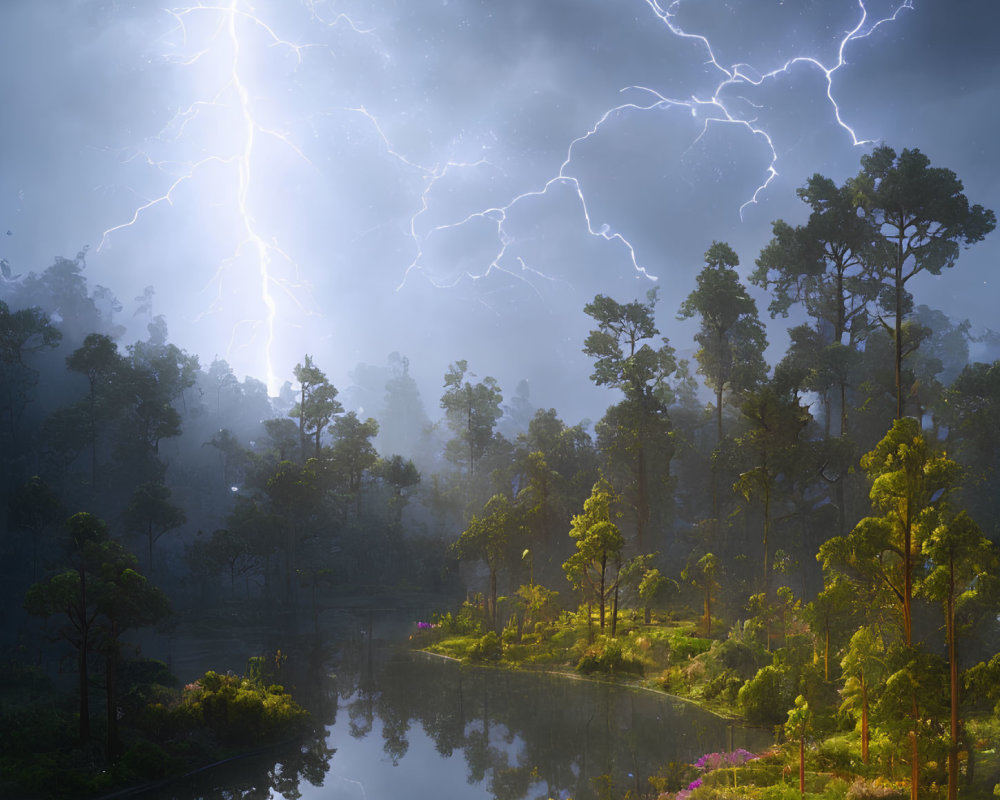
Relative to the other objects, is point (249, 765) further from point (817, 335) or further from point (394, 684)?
point (817, 335)

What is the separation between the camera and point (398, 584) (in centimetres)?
5469

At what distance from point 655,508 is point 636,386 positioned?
839 cm

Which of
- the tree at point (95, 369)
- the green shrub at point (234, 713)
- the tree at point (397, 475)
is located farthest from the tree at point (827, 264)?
the tree at point (95, 369)

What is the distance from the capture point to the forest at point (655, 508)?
12008mm

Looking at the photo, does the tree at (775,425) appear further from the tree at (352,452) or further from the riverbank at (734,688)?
the tree at (352,452)

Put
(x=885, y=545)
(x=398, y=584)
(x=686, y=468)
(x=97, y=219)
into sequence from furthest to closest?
(x=97, y=219), (x=398, y=584), (x=686, y=468), (x=885, y=545)

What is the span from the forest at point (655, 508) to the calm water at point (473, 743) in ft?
6.86

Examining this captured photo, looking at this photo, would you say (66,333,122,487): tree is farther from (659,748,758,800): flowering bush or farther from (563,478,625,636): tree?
(659,748,758,800): flowering bush

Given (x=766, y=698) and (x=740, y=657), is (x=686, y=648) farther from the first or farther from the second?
(x=766, y=698)

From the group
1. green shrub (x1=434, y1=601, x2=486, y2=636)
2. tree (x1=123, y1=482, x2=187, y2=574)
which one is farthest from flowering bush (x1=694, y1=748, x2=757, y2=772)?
tree (x1=123, y1=482, x2=187, y2=574)

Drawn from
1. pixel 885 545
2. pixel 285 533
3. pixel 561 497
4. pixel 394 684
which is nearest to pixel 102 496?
pixel 285 533

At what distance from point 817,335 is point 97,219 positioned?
114 metres

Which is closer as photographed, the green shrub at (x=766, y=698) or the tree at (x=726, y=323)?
the green shrub at (x=766, y=698)

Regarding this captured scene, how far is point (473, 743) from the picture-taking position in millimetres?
17391
